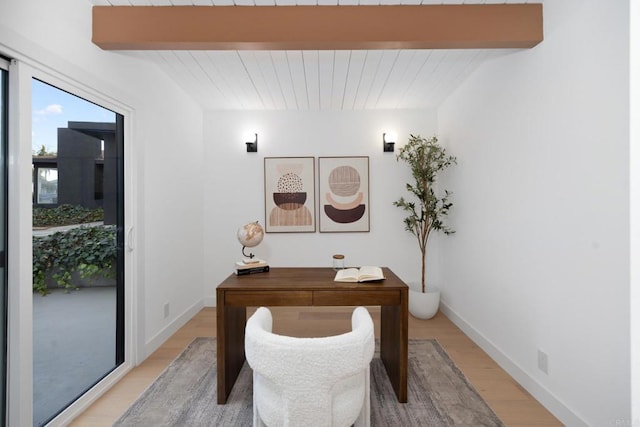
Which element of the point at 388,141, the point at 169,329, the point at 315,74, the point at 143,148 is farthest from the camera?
the point at 388,141

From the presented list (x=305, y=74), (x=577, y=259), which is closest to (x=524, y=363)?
(x=577, y=259)

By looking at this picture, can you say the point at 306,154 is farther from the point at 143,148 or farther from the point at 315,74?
the point at 143,148

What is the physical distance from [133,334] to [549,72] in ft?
11.6

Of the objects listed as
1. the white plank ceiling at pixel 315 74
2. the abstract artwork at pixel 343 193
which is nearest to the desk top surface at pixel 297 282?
the abstract artwork at pixel 343 193

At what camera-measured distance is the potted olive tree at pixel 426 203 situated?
11.0 ft

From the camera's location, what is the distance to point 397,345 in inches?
80.4

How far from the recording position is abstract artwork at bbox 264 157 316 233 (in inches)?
148

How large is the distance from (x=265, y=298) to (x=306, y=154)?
90.4 inches

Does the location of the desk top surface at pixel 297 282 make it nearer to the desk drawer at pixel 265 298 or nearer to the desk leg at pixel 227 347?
the desk drawer at pixel 265 298

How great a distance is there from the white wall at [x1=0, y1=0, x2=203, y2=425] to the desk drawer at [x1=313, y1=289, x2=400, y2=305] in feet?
5.25

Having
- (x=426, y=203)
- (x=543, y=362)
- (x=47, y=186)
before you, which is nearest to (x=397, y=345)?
(x=543, y=362)

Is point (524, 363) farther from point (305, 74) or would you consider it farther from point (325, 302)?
point (305, 74)

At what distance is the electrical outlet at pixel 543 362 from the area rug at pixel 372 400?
1.45 feet

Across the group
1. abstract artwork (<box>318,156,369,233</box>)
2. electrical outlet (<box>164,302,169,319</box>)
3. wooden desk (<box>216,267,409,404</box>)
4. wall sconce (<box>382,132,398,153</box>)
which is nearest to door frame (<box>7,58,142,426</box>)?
wooden desk (<box>216,267,409,404</box>)
